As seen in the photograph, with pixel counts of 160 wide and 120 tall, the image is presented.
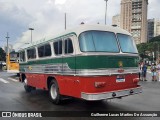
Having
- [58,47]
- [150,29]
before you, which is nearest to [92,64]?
[58,47]

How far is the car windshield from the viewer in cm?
1006

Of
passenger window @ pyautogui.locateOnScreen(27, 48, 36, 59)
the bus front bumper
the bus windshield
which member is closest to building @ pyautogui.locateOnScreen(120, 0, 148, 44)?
passenger window @ pyautogui.locateOnScreen(27, 48, 36, 59)

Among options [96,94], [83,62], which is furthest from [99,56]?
[96,94]

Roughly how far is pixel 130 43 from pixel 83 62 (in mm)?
2484

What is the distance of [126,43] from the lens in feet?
33.8

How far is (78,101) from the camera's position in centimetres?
1168

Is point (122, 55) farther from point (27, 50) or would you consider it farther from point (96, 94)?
Result: point (27, 50)

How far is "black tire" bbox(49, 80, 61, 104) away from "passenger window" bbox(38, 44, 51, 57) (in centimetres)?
130

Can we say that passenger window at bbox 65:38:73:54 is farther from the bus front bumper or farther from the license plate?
the license plate

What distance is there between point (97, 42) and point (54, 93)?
320 cm

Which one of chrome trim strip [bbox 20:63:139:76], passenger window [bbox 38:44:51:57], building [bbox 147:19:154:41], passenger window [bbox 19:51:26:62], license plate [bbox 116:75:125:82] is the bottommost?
license plate [bbox 116:75:125:82]

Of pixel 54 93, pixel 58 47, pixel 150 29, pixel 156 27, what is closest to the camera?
pixel 58 47

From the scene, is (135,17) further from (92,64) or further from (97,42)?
(92,64)

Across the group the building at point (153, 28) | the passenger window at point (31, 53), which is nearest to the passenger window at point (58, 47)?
the passenger window at point (31, 53)
